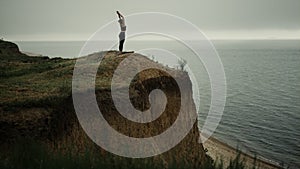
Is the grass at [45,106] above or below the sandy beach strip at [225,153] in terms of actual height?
above

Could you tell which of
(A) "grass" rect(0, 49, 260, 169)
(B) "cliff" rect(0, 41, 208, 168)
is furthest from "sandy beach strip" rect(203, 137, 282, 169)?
(A) "grass" rect(0, 49, 260, 169)

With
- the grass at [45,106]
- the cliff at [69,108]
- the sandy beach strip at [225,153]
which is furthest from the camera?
the sandy beach strip at [225,153]

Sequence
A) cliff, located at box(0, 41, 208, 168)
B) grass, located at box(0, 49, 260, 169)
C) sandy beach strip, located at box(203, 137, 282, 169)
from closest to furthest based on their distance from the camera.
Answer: grass, located at box(0, 49, 260, 169) < cliff, located at box(0, 41, 208, 168) < sandy beach strip, located at box(203, 137, 282, 169)

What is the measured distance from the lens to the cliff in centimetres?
1099

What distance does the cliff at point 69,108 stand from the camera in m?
11.0

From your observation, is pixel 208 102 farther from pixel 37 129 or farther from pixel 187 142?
pixel 37 129

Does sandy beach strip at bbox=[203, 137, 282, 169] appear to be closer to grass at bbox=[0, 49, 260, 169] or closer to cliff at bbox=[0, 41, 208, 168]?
cliff at bbox=[0, 41, 208, 168]

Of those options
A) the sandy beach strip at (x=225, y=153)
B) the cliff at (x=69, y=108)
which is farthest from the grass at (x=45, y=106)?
the sandy beach strip at (x=225, y=153)

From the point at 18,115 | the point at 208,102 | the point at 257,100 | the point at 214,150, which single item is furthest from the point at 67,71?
the point at 257,100

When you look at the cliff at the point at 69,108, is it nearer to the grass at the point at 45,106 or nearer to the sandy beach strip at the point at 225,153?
the grass at the point at 45,106

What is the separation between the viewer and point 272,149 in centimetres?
2930

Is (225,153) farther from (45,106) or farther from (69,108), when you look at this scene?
(45,106)

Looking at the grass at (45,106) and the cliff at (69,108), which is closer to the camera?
the grass at (45,106)

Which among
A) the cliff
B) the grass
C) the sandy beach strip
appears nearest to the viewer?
the grass
